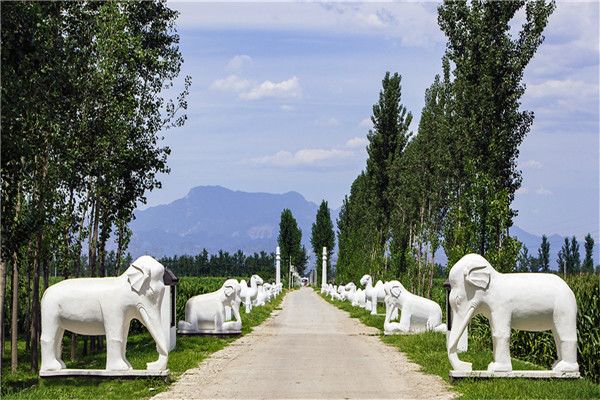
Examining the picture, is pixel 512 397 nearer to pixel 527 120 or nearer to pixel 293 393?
pixel 293 393

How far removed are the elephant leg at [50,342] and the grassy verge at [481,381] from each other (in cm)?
546

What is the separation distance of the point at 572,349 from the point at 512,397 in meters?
1.64

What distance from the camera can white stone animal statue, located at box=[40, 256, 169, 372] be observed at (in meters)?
12.0

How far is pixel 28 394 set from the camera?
449 inches

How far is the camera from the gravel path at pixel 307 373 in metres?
11.7

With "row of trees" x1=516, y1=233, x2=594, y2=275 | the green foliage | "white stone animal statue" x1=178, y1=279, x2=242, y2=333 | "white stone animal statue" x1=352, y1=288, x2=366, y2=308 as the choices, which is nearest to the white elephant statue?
"white stone animal statue" x1=178, y1=279, x2=242, y2=333

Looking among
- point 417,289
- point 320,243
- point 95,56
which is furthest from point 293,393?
point 320,243

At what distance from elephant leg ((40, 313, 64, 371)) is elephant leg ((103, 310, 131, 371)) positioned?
0.70 metres

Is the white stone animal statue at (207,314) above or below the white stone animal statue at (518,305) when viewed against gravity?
below

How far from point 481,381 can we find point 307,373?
2889mm

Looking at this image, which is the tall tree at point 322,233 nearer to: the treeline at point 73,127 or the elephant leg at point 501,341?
the treeline at point 73,127

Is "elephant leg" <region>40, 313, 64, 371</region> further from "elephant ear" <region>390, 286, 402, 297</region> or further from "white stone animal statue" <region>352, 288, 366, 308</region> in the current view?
"white stone animal statue" <region>352, 288, 366, 308</region>

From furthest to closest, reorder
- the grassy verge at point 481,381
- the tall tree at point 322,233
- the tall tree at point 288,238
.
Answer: the tall tree at point 322,233
the tall tree at point 288,238
the grassy verge at point 481,381

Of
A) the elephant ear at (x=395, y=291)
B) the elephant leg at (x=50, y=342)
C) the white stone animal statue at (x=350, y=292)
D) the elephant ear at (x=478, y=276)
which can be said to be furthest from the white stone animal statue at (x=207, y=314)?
the white stone animal statue at (x=350, y=292)
